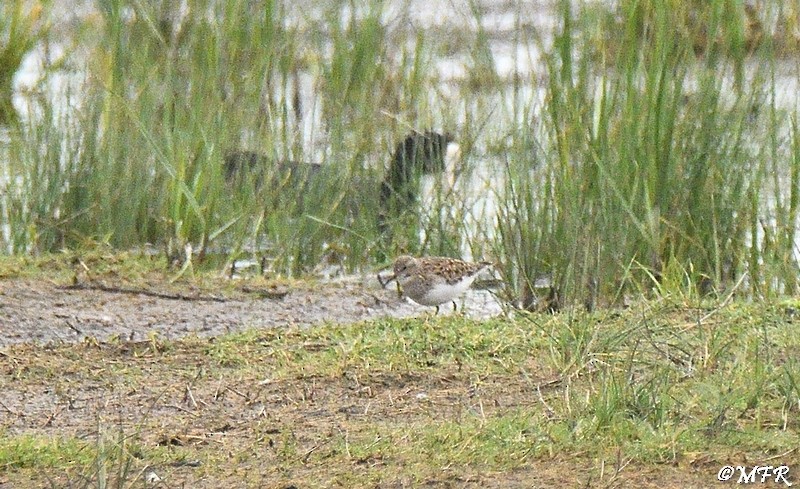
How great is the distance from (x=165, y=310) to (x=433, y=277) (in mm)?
1118

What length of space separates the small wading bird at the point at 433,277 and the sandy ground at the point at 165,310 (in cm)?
14

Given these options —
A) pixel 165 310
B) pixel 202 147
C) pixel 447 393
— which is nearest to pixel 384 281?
pixel 202 147

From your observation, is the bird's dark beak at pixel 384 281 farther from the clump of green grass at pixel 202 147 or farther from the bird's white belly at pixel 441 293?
the bird's white belly at pixel 441 293

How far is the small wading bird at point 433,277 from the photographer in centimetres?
591

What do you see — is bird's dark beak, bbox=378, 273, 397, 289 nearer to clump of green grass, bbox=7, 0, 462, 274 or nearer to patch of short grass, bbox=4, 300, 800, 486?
clump of green grass, bbox=7, 0, 462, 274

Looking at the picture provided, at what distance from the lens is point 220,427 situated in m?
3.95

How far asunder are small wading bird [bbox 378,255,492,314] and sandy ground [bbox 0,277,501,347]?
0.14 metres

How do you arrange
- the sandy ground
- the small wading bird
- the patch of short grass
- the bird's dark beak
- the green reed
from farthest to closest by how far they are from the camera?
1. the bird's dark beak
2. the small wading bird
3. the green reed
4. the sandy ground
5. the patch of short grass

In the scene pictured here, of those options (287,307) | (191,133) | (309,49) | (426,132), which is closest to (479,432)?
(287,307)

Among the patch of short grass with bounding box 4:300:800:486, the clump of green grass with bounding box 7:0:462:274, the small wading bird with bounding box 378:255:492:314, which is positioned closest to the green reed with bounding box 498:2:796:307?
the small wading bird with bounding box 378:255:492:314

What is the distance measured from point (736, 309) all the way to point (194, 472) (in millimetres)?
2541

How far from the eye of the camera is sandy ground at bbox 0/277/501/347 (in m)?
5.41

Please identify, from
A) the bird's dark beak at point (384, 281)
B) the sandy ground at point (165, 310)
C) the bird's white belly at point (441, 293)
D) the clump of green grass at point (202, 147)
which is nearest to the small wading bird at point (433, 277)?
the bird's white belly at point (441, 293)

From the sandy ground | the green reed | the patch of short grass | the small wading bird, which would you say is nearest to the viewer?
the patch of short grass
